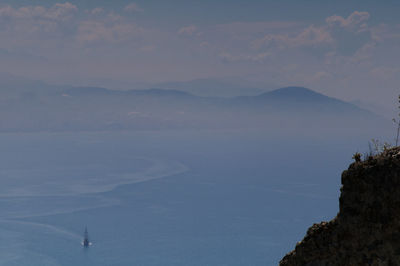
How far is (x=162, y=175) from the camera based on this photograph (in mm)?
176500

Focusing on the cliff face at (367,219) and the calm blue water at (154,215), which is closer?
the cliff face at (367,219)

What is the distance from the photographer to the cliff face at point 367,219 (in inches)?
257

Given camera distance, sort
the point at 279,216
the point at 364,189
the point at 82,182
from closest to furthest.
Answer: the point at 364,189 → the point at 279,216 → the point at 82,182

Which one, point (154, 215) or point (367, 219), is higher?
point (154, 215)

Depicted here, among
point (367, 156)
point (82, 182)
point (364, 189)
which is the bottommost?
point (364, 189)

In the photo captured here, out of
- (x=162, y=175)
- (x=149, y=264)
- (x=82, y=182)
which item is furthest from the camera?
(x=162, y=175)

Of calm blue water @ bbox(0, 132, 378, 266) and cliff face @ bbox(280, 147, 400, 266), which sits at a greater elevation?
calm blue water @ bbox(0, 132, 378, 266)

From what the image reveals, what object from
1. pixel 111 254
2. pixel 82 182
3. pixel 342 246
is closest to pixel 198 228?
pixel 111 254

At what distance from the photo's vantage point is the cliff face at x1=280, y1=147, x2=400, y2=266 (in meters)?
6.53

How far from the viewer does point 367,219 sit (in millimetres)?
6707

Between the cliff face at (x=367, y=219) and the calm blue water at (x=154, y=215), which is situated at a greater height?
the calm blue water at (x=154, y=215)

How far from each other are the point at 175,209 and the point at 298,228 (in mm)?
36785

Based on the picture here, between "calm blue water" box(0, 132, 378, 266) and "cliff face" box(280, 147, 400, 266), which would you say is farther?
"calm blue water" box(0, 132, 378, 266)

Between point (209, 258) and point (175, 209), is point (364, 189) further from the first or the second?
point (175, 209)
